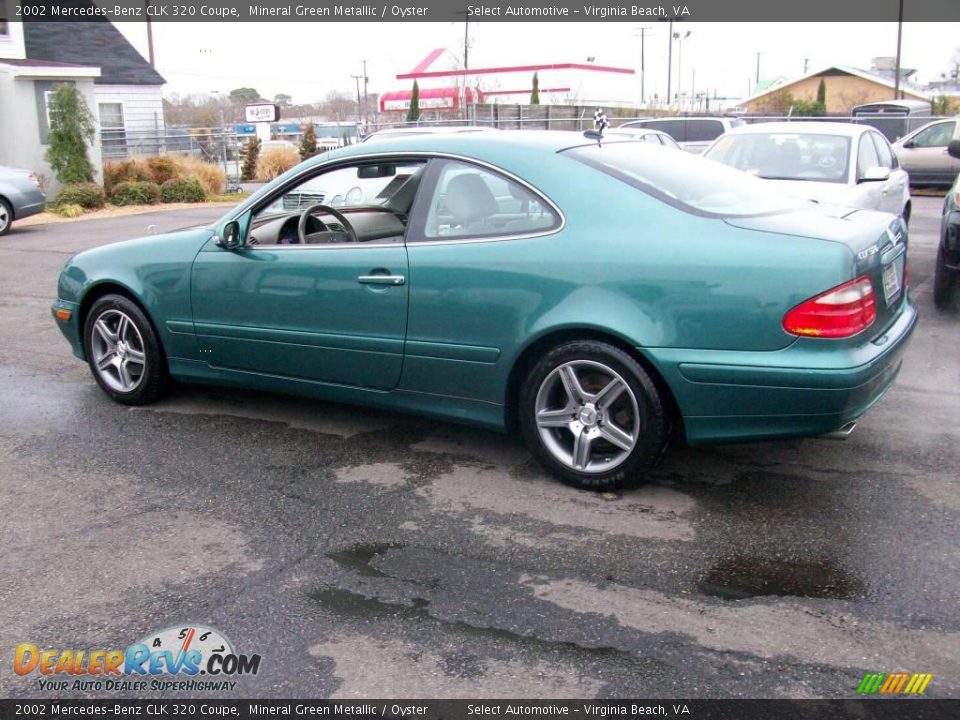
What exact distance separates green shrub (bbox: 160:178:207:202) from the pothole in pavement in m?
20.1

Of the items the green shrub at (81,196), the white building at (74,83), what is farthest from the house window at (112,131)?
the green shrub at (81,196)

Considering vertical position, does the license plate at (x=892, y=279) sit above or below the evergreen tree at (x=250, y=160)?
below

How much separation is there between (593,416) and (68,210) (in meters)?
17.5

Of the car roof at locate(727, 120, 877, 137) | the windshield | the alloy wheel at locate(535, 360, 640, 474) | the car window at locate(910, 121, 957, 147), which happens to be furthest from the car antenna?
A: the car window at locate(910, 121, 957, 147)

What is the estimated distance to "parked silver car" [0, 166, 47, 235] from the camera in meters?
15.9

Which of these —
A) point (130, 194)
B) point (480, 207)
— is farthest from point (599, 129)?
point (130, 194)

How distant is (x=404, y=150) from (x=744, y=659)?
9.84ft

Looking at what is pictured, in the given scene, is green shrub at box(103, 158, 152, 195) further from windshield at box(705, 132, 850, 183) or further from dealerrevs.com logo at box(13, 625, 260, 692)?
dealerrevs.com logo at box(13, 625, 260, 692)

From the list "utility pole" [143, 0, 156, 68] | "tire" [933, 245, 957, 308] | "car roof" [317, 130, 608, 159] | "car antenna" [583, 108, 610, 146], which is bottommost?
"tire" [933, 245, 957, 308]

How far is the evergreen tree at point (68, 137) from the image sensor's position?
790 inches

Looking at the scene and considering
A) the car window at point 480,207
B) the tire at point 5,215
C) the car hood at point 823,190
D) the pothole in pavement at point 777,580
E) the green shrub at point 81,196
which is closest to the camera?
the pothole in pavement at point 777,580

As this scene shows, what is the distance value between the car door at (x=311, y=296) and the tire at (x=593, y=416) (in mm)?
792

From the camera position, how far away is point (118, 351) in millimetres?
5711

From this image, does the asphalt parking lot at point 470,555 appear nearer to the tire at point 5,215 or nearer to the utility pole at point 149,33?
the tire at point 5,215
